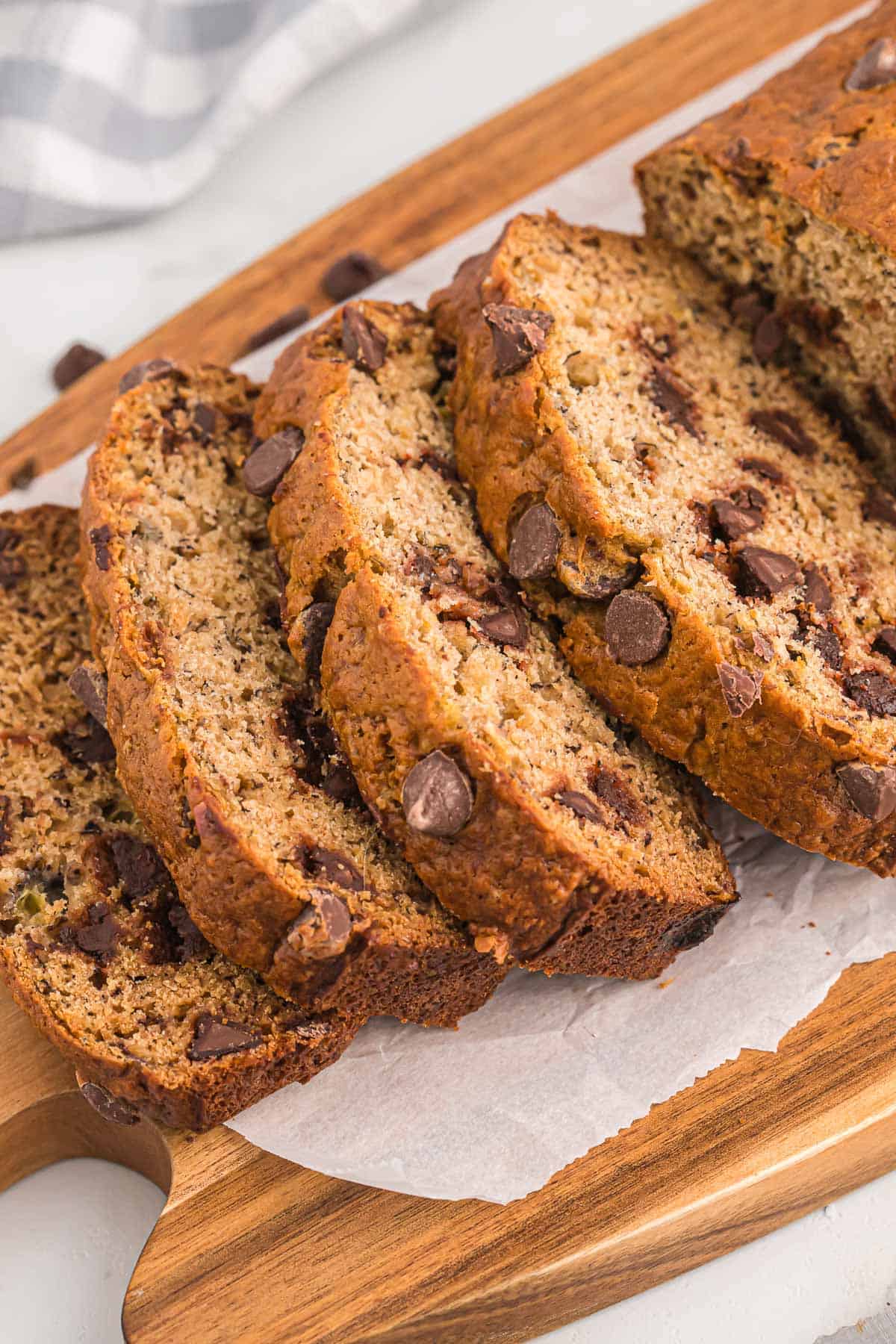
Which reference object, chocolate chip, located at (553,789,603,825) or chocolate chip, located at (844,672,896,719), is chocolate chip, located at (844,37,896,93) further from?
chocolate chip, located at (553,789,603,825)

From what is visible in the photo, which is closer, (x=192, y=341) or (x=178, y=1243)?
(x=178, y=1243)

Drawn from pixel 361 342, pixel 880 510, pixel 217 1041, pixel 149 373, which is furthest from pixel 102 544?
pixel 880 510

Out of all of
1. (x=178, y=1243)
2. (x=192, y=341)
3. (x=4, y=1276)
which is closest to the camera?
(x=178, y=1243)

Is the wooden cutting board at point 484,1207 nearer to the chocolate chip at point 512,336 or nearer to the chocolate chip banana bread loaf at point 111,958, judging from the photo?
the chocolate chip banana bread loaf at point 111,958

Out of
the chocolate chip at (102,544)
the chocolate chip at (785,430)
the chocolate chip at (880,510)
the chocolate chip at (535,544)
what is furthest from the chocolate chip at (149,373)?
the chocolate chip at (880,510)

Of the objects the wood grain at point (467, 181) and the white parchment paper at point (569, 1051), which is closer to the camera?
the white parchment paper at point (569, 1051)

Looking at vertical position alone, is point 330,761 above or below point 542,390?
below

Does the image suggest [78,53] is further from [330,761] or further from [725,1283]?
[725,1283]

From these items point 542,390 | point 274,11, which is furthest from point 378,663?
point 274,11
